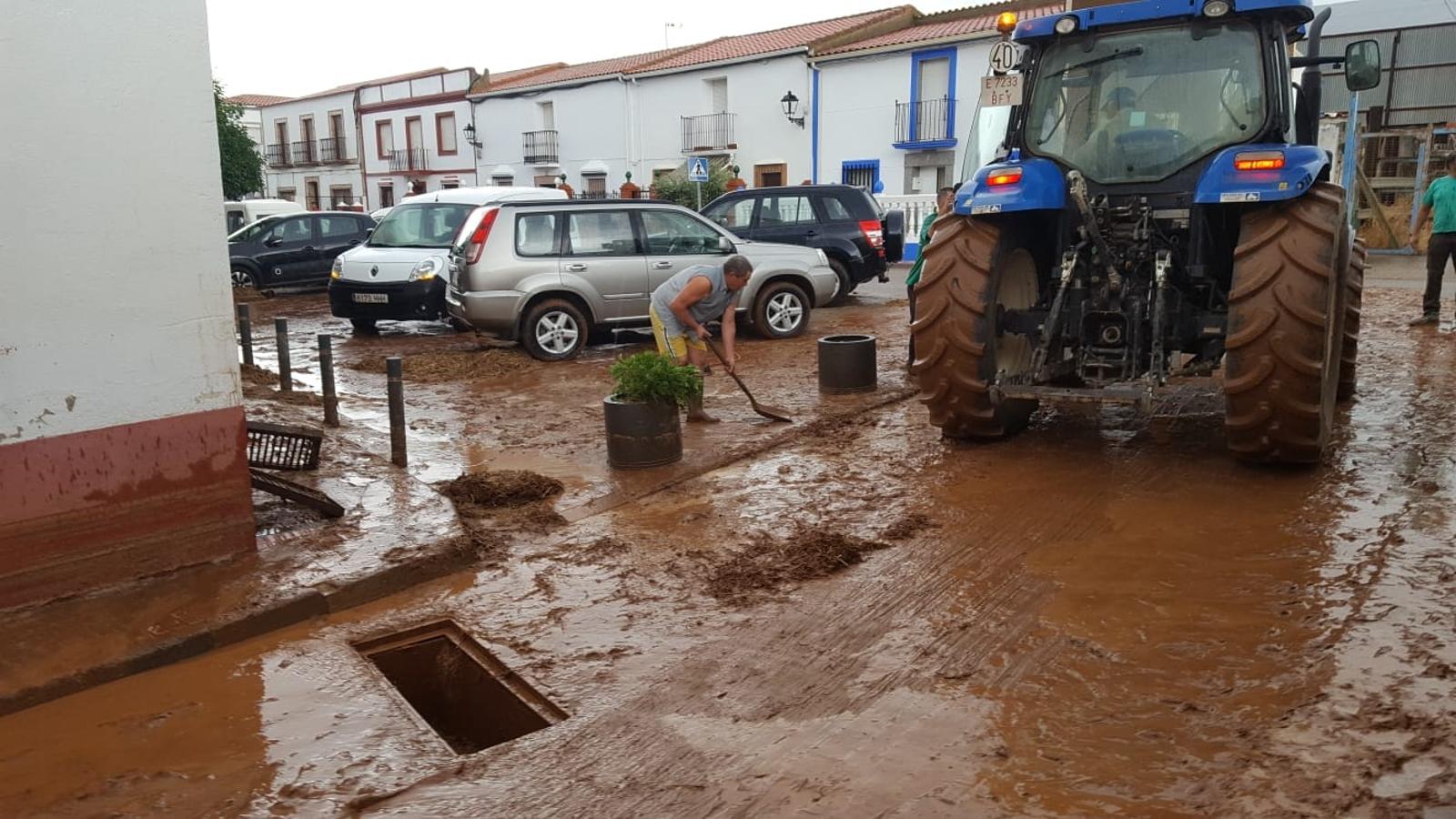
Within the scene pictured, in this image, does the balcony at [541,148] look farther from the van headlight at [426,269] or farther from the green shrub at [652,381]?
the green shrub at [652,381]

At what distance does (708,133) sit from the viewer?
30.5 meters

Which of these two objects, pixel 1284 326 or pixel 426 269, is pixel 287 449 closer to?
pixel 1284 326

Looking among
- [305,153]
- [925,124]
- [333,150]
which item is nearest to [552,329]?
[925,124]

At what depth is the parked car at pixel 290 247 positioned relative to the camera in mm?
17234

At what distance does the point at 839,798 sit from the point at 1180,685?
131 centimetres

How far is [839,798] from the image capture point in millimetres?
2947

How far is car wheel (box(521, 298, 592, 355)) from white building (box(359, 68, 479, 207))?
2841cm

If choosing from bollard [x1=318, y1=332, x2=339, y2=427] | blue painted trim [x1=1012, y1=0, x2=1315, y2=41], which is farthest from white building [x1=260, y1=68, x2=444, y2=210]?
blue painted trim [x1=1012, y1=0, x2=1315, y2=41]

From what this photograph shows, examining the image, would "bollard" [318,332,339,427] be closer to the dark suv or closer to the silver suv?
the silver suv

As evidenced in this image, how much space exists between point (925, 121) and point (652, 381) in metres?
21.2

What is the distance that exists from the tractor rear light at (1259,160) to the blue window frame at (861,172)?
2151 cm

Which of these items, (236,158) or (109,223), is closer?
(109,223)

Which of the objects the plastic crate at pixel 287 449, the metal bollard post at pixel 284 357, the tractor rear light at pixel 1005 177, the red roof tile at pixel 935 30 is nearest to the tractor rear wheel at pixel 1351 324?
the tractor rear light at pixel 1005 177

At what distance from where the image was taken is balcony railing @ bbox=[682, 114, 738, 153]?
30.0 meters
